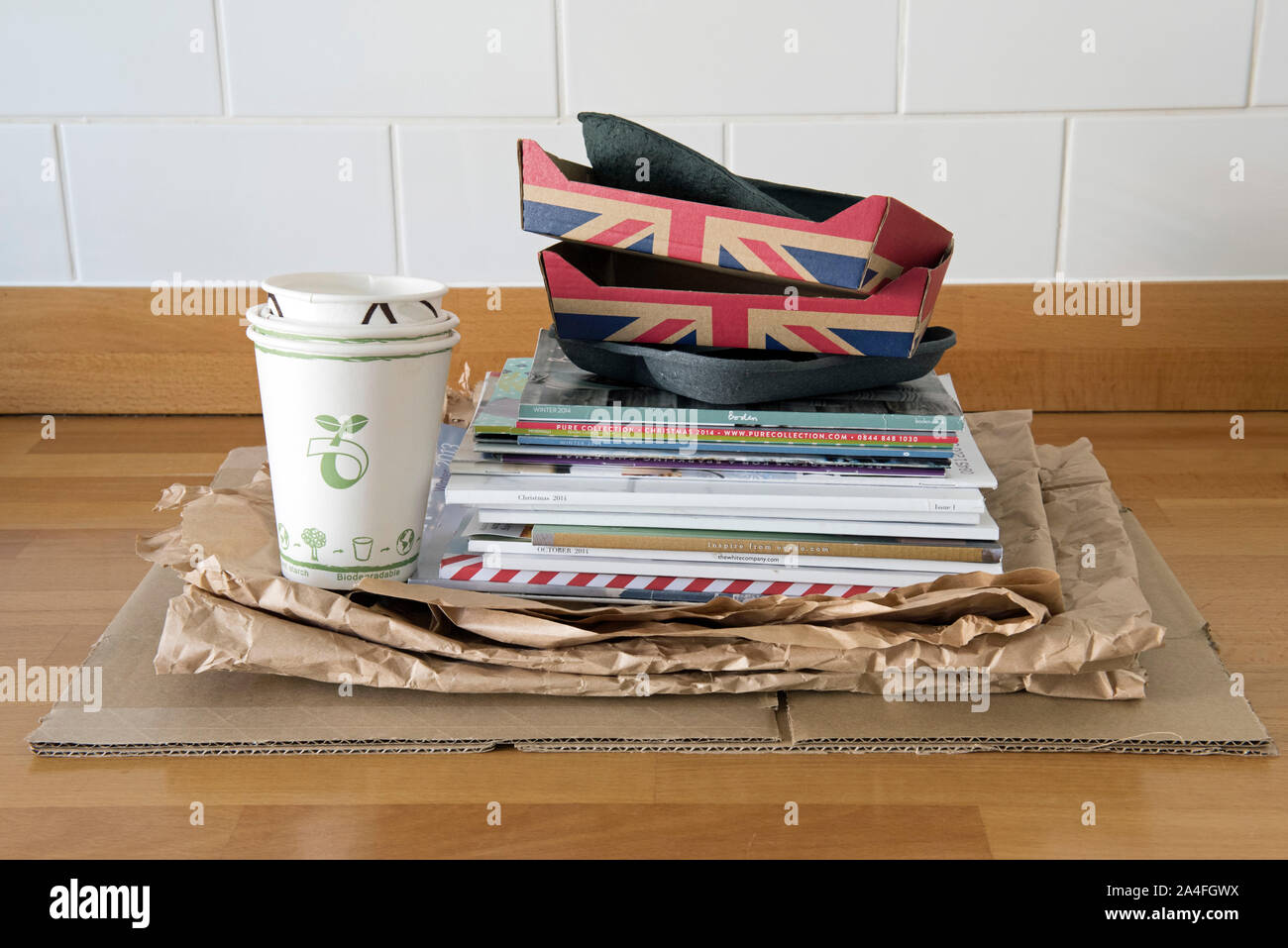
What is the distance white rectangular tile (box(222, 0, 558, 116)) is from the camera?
1.35m

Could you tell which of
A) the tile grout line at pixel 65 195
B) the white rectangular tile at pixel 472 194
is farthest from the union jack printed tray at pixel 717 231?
the tile grout line at pixel 65 195

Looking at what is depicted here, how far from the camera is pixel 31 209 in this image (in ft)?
4.58

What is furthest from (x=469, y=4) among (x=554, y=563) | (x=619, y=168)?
(x=554, y=563)

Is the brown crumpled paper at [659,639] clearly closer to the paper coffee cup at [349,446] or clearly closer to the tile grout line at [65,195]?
the paper coffee cup at [349,446]

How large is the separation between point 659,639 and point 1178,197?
100cm

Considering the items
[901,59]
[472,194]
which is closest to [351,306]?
[472,194]

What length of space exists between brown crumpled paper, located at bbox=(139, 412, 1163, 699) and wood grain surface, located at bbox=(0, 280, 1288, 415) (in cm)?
72

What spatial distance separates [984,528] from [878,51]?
0.80 m

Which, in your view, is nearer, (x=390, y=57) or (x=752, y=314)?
(x=752, y=314)

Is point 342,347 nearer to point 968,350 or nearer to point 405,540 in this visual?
point 405,540

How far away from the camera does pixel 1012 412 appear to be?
1128mm

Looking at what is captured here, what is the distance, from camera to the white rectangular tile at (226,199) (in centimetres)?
138
